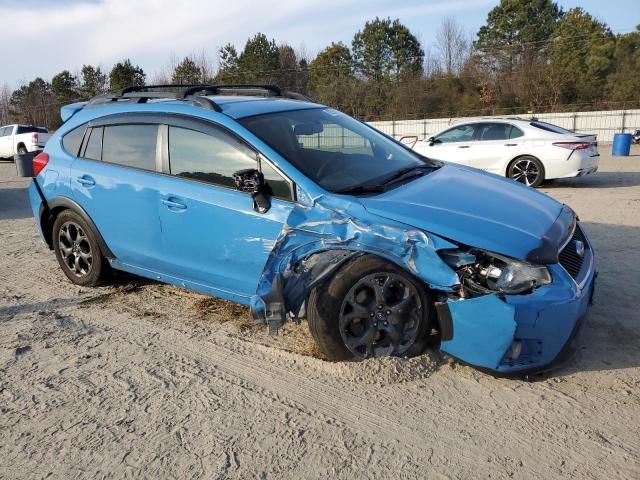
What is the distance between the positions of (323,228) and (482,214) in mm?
988

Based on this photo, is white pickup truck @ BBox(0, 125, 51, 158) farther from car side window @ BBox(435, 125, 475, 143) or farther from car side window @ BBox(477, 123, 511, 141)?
car side window @ BBox(477, 123, 511, 141)

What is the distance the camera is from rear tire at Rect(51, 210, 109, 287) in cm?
491

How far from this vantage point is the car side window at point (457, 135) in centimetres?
1187

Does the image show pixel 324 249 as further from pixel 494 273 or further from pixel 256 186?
pixel 494 273

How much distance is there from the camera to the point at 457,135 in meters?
12.0

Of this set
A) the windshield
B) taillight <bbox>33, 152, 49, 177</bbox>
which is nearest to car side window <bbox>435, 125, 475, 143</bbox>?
the windshield

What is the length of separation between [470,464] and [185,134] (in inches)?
119

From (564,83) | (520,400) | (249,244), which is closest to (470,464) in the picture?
(520,400)

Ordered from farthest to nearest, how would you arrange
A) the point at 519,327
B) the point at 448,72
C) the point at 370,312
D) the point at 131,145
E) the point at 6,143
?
the point at 448,72 < the point at 6,143 < the point at 131,145 < the point at 370,312 < the point at 519,327

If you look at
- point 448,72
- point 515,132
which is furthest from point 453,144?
point 448,72

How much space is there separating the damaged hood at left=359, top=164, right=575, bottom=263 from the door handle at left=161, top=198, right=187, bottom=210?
1406 mm

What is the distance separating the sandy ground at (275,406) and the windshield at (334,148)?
3.99ft

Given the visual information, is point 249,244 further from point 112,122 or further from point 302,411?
point 112,122

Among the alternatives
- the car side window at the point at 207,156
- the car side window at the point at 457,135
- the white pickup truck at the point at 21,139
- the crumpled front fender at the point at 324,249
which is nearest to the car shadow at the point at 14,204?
the car side window at the point at 207,156
